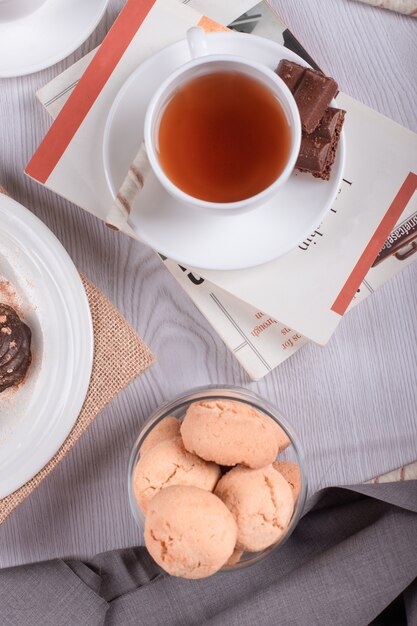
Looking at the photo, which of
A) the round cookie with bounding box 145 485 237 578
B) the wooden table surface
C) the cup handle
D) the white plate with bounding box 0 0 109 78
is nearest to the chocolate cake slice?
the cup handle

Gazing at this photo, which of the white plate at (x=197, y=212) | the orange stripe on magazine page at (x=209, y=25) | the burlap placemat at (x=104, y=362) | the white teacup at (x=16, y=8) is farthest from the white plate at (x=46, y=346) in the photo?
the orange stripe on magazine page at (x=209, y=25)

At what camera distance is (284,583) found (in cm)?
100

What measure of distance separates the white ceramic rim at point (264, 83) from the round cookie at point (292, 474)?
1.22 ft

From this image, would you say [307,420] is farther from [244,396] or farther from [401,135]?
[401,135]

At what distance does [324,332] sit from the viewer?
989mm

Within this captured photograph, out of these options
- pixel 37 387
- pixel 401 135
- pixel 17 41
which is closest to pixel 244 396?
pixel 37 387

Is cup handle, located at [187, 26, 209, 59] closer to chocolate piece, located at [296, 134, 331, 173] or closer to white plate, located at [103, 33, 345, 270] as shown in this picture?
white plate, located at [103, 33, 345, 270]

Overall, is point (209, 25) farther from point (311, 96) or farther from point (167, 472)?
point (167, 472)

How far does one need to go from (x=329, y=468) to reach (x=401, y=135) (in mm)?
530

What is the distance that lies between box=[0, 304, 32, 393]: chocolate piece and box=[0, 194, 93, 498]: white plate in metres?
0.02

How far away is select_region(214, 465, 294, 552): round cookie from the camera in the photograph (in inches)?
32.9

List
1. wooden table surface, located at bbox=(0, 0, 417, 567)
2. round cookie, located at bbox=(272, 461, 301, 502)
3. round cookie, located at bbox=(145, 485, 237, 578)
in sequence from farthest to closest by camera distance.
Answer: wooden table surface, located at bbox=(0, 0, 417, 567) < round cookie, located at bbox=(272, 461, 301, 502) < round cookie, located at bbox=(145, 485, 237, 578)

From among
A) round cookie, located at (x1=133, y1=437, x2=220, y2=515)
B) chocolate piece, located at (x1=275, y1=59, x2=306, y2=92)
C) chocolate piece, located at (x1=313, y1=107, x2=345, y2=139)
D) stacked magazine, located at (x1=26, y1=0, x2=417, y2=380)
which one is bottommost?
A: round cookie, located at (x1=133, y1=437, x2=220, y2=515)

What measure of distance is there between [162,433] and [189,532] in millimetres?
174
